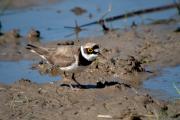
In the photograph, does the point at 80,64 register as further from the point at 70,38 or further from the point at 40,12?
the point at 40,12

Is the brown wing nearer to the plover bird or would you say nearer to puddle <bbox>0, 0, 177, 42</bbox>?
the plover bird

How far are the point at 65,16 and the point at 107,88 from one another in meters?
5.62

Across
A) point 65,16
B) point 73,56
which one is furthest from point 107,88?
point 65,16

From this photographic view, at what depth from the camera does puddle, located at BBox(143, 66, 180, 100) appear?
9906mm

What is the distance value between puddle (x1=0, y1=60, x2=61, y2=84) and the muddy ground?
0.33 metres

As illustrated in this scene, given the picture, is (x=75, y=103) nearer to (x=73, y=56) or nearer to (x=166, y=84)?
(x=73, y=56)

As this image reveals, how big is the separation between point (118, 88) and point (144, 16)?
17.7ft

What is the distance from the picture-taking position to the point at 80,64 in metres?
9.90

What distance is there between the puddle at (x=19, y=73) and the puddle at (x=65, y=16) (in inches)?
68.8

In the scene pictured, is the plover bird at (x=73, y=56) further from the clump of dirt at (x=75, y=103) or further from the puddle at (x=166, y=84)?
the puddle at (x=166, y=84)

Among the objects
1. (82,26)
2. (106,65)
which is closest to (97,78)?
(106,65)

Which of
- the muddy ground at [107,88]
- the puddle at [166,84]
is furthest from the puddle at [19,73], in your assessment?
the puddle at [166,84]

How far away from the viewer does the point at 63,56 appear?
400 inches

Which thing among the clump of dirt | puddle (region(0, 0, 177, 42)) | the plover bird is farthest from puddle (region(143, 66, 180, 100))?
puddle (region(0, 0, 177, 42))
